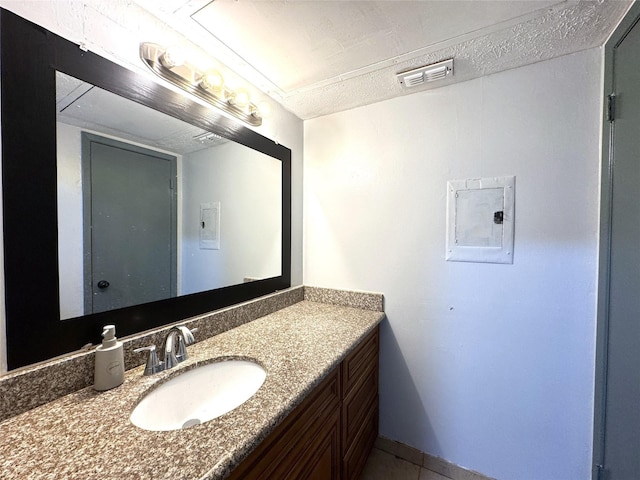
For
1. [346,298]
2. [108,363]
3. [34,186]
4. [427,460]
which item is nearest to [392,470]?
[427,460]

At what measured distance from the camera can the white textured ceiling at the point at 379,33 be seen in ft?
2.99

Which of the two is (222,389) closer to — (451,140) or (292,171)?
(292,171)

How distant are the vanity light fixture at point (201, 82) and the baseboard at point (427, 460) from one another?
2.01 m

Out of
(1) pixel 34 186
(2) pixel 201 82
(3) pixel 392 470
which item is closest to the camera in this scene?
(1) pixel 34 186

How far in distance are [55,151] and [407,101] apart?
155cm

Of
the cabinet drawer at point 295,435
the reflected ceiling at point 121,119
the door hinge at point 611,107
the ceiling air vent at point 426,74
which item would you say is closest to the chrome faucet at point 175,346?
the cabinet drawer at point 295,435

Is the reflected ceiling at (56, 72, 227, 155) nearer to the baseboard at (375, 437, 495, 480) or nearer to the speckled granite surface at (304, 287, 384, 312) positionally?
the speckled granite surface at (304, 287, 384, 312)

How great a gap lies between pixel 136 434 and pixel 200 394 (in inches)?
12.9

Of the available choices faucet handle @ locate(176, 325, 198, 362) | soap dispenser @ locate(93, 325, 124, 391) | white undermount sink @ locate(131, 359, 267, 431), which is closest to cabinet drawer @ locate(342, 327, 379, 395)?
white undermount sink @ locate(131, 359, 267, 431)

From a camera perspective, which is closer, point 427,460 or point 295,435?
point 295,435

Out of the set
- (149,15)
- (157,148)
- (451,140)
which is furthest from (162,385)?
(451,140)

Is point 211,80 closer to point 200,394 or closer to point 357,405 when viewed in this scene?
point 200,394

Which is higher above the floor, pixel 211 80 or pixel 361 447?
pixel 211 80

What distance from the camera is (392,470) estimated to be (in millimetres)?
1381
